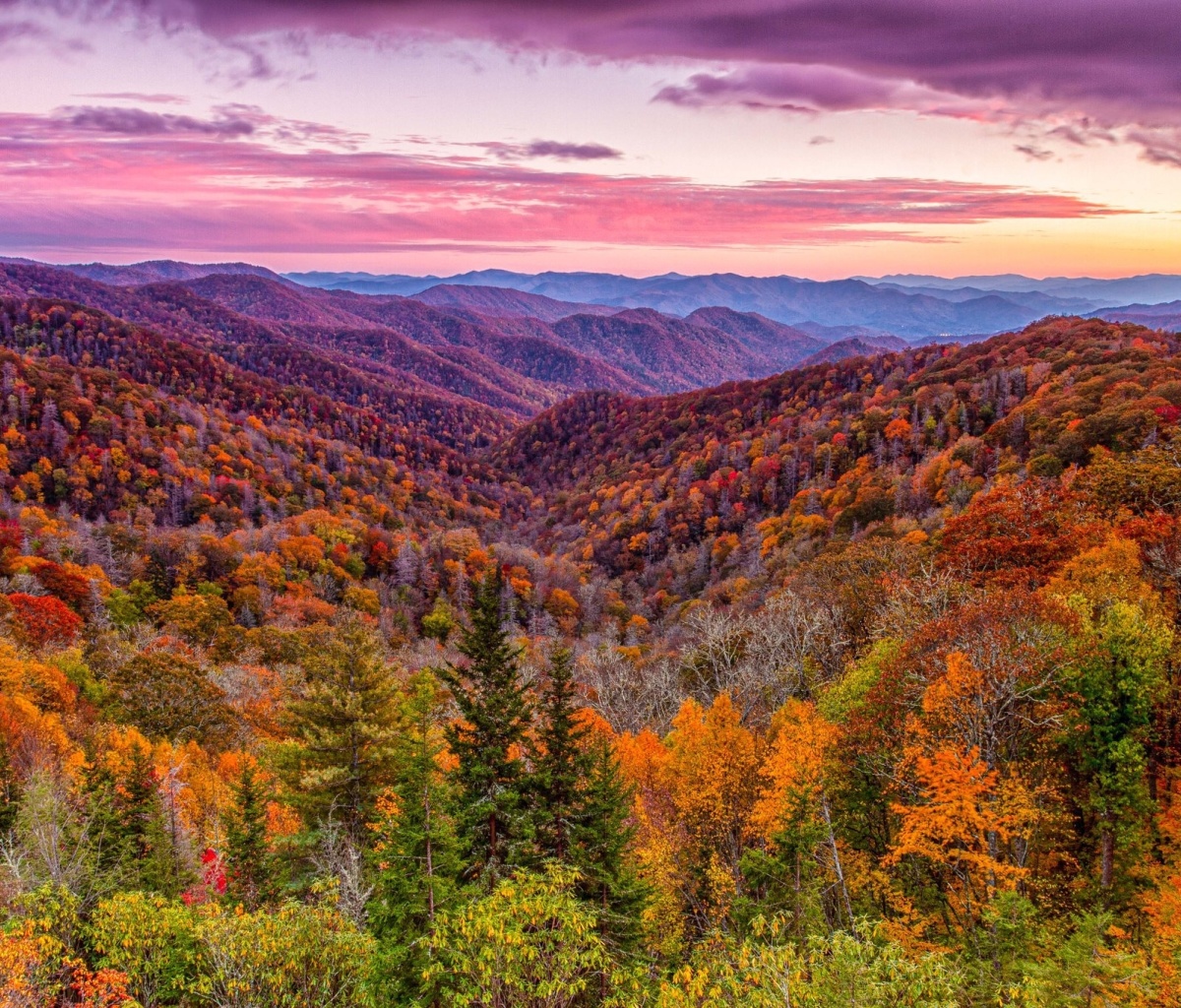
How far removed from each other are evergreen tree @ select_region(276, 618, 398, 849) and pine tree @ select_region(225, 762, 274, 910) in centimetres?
141

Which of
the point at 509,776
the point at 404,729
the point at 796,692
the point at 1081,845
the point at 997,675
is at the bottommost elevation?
the point at 796,692

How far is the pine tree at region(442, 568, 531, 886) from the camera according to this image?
18734 millimetres

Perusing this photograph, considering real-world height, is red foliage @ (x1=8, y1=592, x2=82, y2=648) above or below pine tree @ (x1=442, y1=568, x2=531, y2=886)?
below

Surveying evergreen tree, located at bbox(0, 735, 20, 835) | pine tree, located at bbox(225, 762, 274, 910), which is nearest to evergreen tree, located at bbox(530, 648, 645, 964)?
pine tree, located at bbox(225, 762, 274, 910)

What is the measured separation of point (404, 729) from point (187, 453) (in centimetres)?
14455

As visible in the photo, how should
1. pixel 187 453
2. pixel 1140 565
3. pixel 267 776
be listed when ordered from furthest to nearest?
pixel 187 453 → pixel 267 776 → pixel 1140 565

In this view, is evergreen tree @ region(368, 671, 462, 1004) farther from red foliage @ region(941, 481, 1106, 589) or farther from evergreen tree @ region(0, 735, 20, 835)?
red foliage @ region(941, 481, 1106, 589)

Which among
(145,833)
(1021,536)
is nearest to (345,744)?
(145,833)

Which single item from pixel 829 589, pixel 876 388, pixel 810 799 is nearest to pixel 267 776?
pixel 810 799

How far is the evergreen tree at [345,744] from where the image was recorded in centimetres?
2464

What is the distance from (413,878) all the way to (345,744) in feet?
32.5

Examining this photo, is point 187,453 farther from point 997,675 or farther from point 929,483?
point 997,675

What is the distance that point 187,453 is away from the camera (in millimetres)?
149125

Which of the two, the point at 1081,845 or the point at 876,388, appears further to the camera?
the point at 876,388
